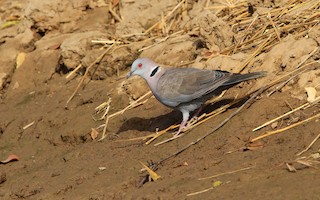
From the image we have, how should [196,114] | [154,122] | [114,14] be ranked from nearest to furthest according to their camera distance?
[196,114], [154,122], [114,14]

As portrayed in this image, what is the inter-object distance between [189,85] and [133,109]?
1.07 m

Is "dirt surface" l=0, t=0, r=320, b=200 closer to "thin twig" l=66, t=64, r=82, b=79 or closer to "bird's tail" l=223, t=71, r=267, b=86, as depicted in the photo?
"thin twig" l=66, t=64, r=82, b=79

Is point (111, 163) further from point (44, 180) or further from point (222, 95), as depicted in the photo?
point (222, 95)

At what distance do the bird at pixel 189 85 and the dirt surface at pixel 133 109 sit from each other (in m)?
0.23

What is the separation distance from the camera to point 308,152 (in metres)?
5.15

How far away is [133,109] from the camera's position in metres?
7.38

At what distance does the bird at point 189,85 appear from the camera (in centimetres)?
634

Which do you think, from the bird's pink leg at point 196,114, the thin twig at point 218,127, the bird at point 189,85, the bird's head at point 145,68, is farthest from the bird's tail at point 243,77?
the bird's head at point 145,68

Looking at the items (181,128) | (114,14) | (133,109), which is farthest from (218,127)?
(114,14)

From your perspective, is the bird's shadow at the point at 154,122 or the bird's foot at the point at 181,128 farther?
the bird's shadow at the point at 154,122

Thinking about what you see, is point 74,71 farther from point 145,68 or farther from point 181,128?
point 181,128

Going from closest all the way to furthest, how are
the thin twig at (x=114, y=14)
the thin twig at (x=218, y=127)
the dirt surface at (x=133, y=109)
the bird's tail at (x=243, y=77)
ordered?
1. the dirt surface at (x=133, y=109)
2. the thin twig at (x=218, y=127)
3. the bird's tail at (x=243, y=77)
4. the thin twig at (x=114, y=14)

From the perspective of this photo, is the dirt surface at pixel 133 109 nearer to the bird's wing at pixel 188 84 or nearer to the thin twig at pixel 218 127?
the thin twig at pixel 218 127

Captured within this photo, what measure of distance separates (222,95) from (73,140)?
5.16ft
